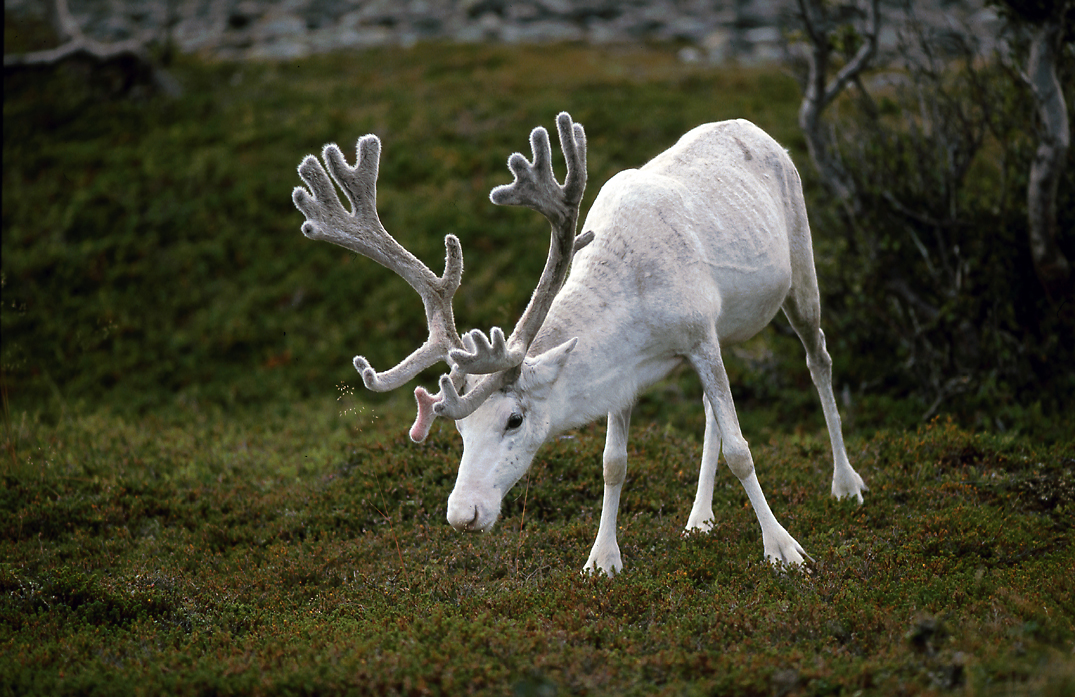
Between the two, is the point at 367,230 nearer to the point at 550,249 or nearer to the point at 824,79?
the point at 550,249

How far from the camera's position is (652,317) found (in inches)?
214

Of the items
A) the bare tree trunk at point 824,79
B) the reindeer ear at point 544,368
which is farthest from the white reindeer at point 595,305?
the bare tree trunk at point 824,79

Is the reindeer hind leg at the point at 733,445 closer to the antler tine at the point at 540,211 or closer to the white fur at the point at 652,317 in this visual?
the white fur at the point at 652,317

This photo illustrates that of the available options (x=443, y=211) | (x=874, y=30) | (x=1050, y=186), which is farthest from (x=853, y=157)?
(x=443, y=211)

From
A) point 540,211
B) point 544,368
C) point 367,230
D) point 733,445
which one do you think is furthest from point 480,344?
point 733,445

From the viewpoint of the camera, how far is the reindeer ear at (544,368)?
5.07 m

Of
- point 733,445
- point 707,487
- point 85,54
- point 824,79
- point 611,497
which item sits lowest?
point 85,54

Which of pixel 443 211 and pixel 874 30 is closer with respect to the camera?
pixel 874 30

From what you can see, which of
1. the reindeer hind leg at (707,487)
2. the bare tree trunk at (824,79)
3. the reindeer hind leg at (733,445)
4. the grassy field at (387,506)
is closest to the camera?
the grassy field at (387,506)

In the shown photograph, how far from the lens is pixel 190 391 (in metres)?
12.4

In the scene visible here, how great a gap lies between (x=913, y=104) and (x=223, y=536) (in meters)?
11.0

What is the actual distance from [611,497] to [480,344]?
2.13 metres

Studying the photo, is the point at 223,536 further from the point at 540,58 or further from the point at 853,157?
the point at 540,58

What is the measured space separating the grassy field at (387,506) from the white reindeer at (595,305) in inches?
30.1
